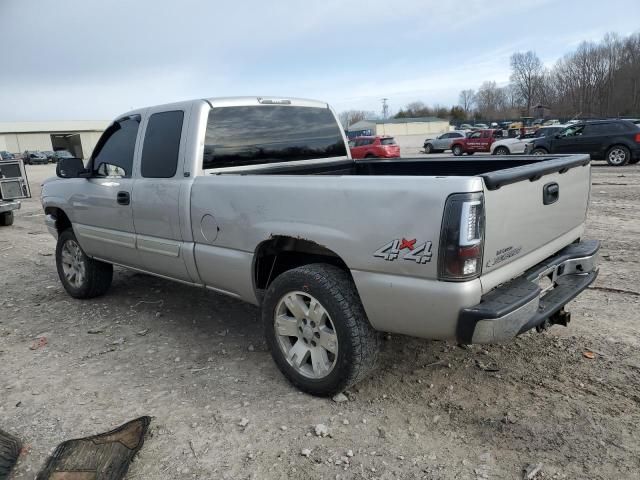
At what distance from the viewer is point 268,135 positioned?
435cm

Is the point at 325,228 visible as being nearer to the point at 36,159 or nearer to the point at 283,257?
A: the point at 283,257

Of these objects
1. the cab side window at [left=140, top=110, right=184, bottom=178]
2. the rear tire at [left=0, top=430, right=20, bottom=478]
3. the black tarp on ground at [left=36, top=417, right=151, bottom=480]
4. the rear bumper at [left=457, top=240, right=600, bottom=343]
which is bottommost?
the black tarp on ground at [left=36, top=417, right=151, bottom=480]

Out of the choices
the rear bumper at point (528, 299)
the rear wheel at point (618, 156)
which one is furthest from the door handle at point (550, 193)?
the rear wheel at point (618, 156)

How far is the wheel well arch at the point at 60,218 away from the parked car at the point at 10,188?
692 centimetres

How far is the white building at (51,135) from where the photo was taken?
73812 millimetres

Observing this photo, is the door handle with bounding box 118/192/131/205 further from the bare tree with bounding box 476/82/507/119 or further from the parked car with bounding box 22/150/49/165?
the bare tree with bounding box 476/82/507/119

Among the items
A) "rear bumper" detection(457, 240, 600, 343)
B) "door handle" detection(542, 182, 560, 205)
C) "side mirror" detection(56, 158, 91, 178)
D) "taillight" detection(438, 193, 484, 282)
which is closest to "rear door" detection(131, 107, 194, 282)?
"side mirror" detection(56, 158, 91, 178)

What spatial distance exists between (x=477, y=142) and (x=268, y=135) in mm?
27704

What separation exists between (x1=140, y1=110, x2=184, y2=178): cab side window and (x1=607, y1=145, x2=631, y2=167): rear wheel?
57.6 feet

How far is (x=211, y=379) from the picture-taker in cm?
366

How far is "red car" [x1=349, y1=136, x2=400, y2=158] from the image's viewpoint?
89.4 feet

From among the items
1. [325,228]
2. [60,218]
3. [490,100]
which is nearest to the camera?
[325,228]

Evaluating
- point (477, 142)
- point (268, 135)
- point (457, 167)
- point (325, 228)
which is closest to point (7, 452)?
point (325, 228)

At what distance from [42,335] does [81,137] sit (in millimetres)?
81991
